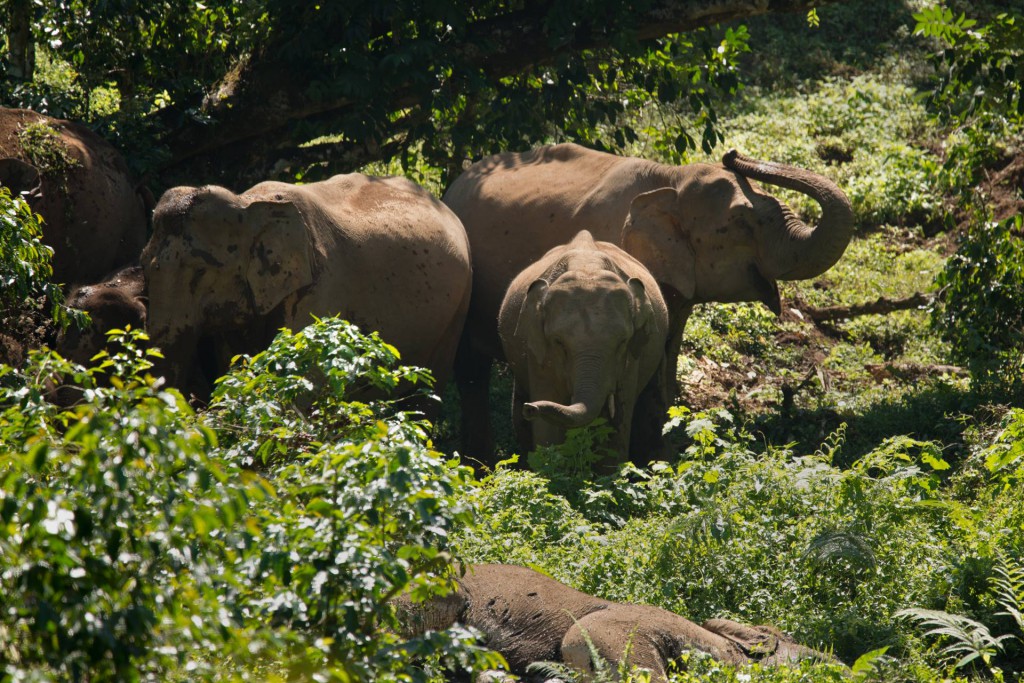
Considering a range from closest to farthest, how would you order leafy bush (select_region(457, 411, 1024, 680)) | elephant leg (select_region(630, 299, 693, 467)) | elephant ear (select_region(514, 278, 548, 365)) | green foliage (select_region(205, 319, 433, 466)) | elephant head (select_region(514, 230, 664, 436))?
green foliage (select_region(205, 319, 433, 466)), leafy bush (select_region(457, 411, 1024, 680)), elephant head (select_region(514, 230, 664, 436)), elephant ear (select_region(514, 278, 548, 365)), elephant leg (select_region(630, 299, 693, 467))

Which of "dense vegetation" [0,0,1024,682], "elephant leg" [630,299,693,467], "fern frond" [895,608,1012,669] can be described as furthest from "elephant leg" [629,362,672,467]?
"fern frond" [895,608,1012,669]

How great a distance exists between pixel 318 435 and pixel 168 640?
7.81ft

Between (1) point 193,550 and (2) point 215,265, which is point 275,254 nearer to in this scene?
(2) point 215,265

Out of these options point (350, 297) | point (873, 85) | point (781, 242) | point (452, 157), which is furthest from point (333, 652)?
point (873, 85)

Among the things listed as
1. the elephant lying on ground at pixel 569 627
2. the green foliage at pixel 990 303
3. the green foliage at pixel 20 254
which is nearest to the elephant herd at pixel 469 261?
the green foliage at pixel 990 303

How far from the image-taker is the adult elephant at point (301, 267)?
9.77 m

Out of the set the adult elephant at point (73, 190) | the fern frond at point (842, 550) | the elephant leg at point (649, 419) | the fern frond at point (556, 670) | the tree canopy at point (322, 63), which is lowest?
the elephant leg at point (649, 419)

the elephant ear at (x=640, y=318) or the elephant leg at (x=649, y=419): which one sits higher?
the elephant ear at (x=640, y=318)

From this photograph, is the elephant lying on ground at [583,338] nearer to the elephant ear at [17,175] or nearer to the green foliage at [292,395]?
the green foliage at [292,395]

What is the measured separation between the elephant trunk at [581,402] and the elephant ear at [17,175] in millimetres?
3998

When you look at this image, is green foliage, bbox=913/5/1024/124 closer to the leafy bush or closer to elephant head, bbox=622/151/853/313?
elephant head, bbox=622/151/853/313

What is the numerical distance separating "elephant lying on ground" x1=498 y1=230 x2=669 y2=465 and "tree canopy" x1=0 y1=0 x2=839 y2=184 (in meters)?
2.70

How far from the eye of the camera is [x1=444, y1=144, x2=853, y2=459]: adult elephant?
39.0 ft

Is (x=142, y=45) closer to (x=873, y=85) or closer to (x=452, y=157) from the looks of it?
(x=452, y=157)
